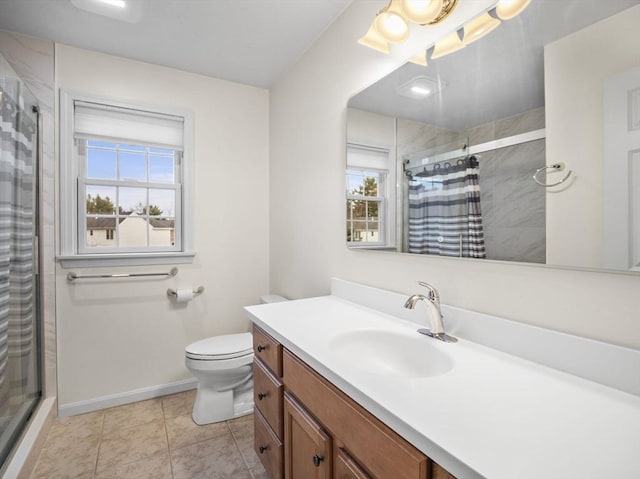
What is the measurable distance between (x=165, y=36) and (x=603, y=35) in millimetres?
2265

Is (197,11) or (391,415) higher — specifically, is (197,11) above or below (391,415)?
above

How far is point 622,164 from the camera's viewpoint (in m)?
0.82

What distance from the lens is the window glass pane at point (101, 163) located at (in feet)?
7.73

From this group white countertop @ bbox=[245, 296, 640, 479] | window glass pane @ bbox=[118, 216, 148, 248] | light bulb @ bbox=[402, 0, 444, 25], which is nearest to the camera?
white countertop @ bbox=[245, 296, 640, 479]

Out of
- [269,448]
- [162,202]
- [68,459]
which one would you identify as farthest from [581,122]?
[68,459]

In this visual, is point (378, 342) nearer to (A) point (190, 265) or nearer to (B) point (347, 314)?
(B) point (347, 314)

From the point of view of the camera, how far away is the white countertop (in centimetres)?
55

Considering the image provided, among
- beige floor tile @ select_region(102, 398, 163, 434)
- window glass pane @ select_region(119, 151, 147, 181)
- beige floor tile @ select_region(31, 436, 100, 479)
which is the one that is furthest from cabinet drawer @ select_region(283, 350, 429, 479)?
window glass pane @ select_region(119, 151, 147, 181)

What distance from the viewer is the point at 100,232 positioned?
7.84ft

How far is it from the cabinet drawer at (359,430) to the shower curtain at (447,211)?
27.0 inches

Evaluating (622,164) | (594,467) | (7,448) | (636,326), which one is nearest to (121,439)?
(7,448)

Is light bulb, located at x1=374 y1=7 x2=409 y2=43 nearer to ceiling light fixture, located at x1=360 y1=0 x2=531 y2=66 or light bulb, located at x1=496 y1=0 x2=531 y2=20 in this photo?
ceiling light fixture, located at x1=360 y1=0 x2=531 y2=66

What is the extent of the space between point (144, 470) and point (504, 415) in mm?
1869

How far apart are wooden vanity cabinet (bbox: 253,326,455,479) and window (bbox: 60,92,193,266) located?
1467mm
